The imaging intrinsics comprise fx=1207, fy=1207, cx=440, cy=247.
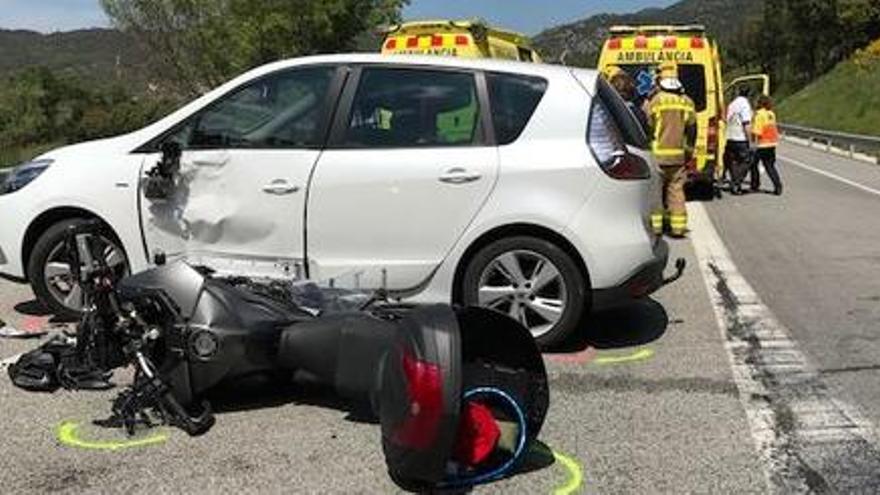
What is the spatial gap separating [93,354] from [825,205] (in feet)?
41.6

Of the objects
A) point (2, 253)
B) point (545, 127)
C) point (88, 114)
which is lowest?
point (88, 114)

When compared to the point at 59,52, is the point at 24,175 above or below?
above

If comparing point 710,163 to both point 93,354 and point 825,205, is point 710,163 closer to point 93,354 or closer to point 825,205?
point 825,205

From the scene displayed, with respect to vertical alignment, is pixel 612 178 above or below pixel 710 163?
Answer: above

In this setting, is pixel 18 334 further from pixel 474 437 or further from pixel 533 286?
pixel 474 437

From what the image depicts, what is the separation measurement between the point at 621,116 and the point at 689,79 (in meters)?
10.9

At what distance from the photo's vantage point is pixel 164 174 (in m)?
7.21

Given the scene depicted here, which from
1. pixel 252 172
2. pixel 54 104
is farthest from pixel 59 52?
pixel 252 172

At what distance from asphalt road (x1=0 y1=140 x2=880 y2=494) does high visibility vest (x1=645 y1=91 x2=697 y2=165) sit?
4041 mm

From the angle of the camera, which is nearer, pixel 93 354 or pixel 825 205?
pixel 93 354

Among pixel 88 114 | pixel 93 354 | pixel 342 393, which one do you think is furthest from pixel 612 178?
pixel 88 114

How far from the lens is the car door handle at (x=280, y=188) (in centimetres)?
701

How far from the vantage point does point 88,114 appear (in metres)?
64.9

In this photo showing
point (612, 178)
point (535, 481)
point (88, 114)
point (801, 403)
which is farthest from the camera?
point (88, 114)
